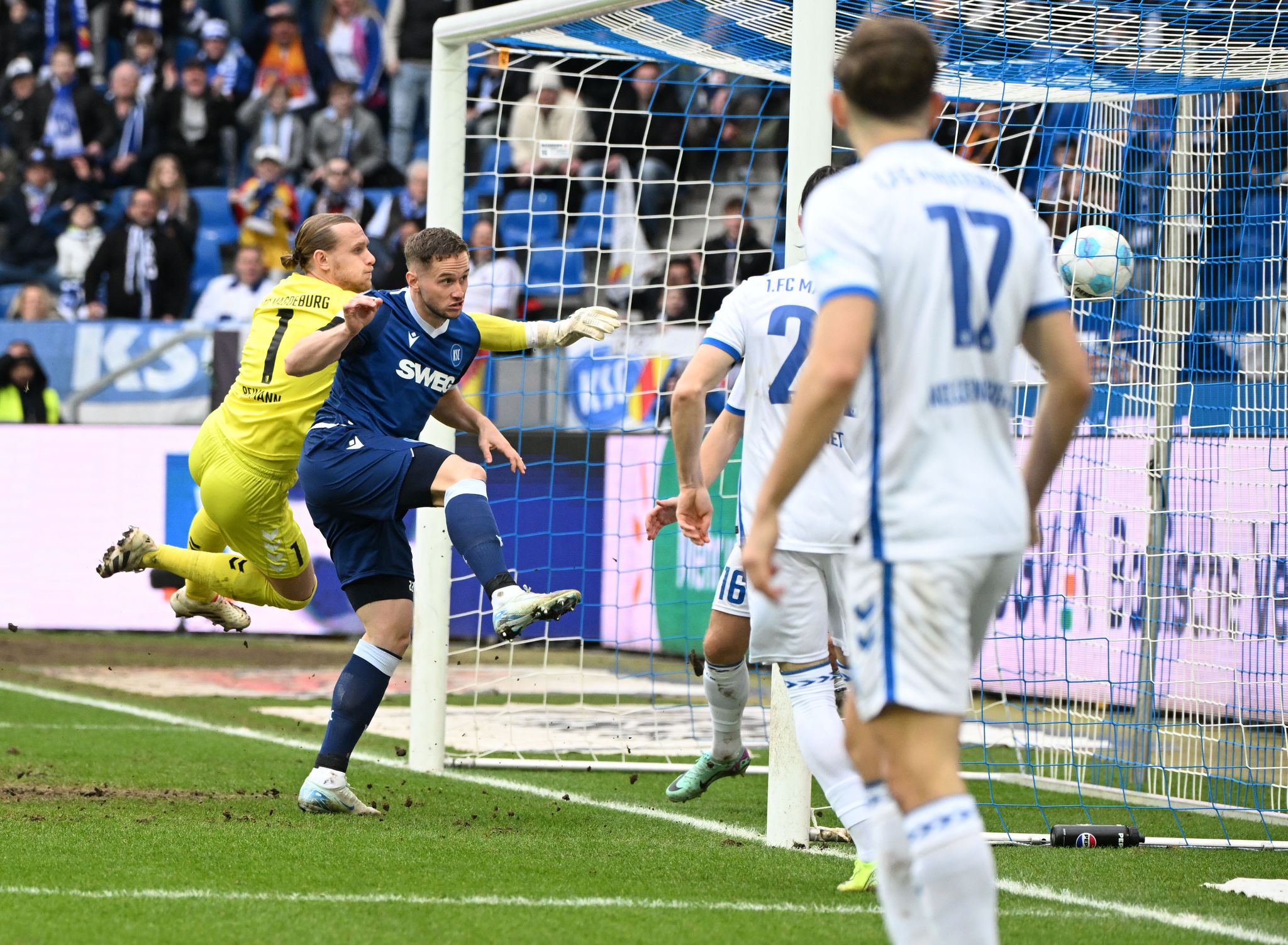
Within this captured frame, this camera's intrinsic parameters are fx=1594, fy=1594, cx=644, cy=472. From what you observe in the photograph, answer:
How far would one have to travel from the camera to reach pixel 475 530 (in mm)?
5652

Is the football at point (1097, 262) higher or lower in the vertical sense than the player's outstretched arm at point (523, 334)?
higher

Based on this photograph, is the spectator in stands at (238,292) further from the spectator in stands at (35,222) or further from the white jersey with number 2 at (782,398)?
the white jersey with number 2 at (782,398)

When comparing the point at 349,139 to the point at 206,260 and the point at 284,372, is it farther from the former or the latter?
the point at 284,372

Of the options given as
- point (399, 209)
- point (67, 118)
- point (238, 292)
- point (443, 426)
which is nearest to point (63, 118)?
point (67, 118)

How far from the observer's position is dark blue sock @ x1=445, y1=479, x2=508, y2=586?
5605mm

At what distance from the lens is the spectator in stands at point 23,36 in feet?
66.5

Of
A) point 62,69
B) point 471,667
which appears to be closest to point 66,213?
point 62,69

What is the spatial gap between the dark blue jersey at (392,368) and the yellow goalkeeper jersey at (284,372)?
251 mm

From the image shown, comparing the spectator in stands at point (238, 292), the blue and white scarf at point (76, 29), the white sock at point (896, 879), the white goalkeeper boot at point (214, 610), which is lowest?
the white goalkeeper boot at point (214, 610)

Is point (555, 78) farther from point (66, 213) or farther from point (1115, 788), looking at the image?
point (1115, 788)

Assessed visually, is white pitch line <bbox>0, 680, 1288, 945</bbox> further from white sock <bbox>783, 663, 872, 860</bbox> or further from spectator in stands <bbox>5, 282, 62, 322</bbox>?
spectator in stands <bbox>5, 282, 62, 322</bbox>

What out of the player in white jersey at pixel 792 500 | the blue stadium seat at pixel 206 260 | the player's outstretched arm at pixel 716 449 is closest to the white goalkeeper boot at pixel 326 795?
the player's outstretched arm at pixel 716 449

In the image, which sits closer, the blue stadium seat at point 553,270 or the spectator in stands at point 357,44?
the blue stadium seat at point 553,270

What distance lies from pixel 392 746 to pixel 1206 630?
424 cm
